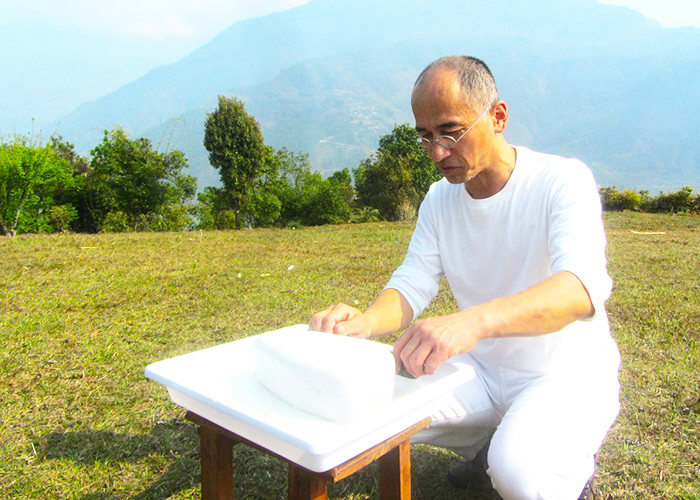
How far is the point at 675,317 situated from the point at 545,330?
331cm

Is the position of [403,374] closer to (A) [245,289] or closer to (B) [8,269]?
(A) [245,289]

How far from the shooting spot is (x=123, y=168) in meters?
28.2

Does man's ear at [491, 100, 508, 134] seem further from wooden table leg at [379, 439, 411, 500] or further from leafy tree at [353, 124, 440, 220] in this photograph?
leafy tree at [353, 124, 440, 220]

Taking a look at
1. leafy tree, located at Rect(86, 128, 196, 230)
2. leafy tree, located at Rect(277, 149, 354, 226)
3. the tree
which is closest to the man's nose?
the tree

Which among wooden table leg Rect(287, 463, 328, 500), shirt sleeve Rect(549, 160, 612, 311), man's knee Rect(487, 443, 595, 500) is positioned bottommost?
man's knee Rect(487, 443, 595, 500)

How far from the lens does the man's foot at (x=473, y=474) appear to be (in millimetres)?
2059

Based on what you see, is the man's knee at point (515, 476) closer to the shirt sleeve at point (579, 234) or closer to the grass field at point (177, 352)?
the shirt sleeve at point (579, 234)

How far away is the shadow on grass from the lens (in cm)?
209

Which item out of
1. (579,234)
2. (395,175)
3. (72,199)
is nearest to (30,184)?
(72,199)

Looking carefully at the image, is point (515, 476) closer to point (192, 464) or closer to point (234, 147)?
point (192, 464)

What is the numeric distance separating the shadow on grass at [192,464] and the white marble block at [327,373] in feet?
3.14

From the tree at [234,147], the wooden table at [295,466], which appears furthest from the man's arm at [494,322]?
the tree at [234,147]

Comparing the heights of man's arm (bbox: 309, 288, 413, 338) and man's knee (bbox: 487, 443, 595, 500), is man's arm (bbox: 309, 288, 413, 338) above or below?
above

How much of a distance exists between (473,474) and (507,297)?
90cm
